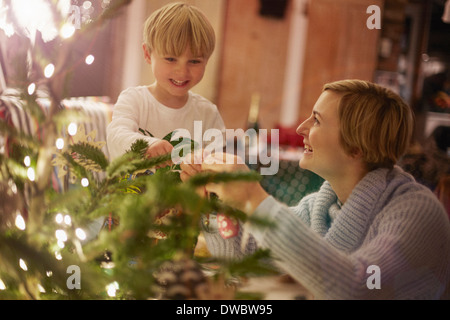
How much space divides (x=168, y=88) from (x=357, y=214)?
359mm

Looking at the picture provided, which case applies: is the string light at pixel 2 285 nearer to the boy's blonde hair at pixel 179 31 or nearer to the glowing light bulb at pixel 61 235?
the glowing light bulb at pixel 61 235

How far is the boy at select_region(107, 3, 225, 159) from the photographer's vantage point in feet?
2.22

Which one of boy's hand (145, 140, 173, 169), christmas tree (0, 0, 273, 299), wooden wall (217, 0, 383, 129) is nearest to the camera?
christmas tree (0, 0, 273, 299)

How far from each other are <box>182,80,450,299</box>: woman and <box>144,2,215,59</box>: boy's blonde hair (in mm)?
186

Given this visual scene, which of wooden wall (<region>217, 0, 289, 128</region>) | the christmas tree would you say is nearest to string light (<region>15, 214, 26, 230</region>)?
the christmas tree

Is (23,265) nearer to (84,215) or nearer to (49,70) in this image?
(84,215)

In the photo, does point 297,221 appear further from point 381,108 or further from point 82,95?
point 82,95

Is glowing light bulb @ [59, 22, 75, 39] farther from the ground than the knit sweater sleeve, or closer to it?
farther from the ground

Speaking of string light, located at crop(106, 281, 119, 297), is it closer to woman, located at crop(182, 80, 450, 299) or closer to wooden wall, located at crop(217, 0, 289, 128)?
woman, located at crop(182, 80, 450, 299)

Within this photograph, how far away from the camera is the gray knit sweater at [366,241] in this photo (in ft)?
1.87

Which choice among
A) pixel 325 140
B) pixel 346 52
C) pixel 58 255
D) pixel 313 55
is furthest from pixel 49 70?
pixel 313 55

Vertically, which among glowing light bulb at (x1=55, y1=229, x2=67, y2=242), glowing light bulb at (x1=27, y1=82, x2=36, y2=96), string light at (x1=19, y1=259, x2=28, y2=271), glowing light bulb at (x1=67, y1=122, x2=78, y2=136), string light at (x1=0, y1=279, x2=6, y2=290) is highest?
glowing light bulb at (x1=27, y1=82, x2=36, y2=96)

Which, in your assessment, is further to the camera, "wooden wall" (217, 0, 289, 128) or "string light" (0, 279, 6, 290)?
"wooden wall" (217, 0, 289, 128)
